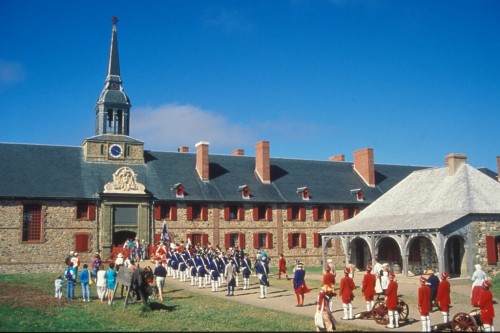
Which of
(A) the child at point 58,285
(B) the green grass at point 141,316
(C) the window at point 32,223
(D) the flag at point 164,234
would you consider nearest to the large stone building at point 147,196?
(C) the window at point 32,223

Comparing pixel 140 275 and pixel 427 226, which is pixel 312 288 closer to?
pixel 427 226

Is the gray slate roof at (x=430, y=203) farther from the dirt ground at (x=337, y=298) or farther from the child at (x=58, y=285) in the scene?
the child at (x=58, y=285)

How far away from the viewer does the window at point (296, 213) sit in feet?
146

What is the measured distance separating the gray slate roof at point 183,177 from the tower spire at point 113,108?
9.00ft

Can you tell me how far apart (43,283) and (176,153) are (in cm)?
1984

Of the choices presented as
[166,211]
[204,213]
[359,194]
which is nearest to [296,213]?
[359,194]

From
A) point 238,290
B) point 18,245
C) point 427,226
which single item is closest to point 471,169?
point 427,226

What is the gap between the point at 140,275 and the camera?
60.5 ft

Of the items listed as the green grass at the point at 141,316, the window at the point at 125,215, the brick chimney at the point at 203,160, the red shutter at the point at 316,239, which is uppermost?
the brick chimney at the point at 203,160

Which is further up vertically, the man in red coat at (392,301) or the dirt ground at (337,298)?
the man in red coat at (392,301)

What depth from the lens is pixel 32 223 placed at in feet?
122

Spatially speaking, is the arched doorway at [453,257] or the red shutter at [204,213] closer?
the arched doorway at [453,257]

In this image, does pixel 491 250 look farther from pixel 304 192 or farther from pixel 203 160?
pixel 203 160

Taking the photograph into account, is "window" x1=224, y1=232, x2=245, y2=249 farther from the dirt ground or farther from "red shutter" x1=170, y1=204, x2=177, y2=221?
the dirt ground
